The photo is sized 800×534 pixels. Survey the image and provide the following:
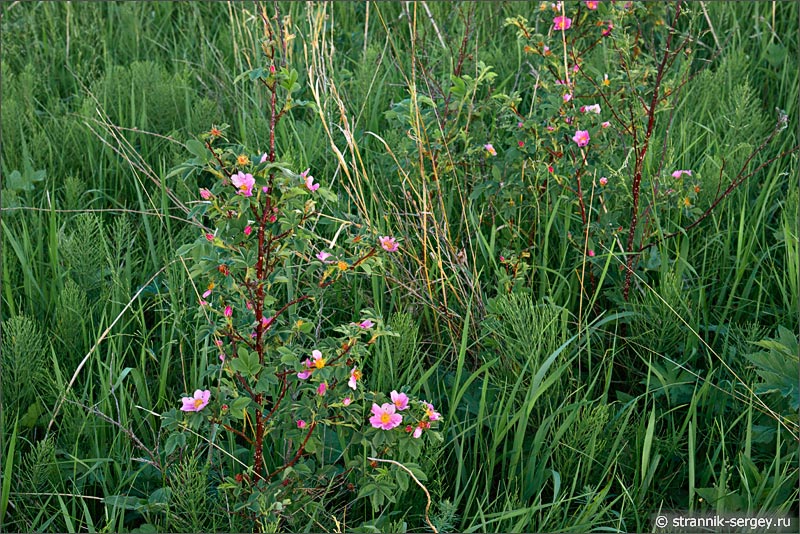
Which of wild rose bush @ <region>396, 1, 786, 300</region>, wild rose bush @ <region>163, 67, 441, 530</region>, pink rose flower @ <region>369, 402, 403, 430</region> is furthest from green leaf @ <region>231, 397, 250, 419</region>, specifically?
wild rose bush @ <region>396, 1, 786, 300</region>

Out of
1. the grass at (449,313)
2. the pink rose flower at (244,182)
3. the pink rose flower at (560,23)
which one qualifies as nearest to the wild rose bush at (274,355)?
the pink rose flower at (244,182)

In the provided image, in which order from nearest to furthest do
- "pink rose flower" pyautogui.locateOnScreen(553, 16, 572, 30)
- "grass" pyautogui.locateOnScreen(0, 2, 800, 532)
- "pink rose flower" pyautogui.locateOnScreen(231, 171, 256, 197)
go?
"pink rose flower" pyautogui.locateOnScreen(231, 171, 256, 197), "grass" pyautogui.locateOnScreen(0, 2, 800, 532), "pink rose flower" pyautogui.locateOnScreen(553, 16, 572, 30)

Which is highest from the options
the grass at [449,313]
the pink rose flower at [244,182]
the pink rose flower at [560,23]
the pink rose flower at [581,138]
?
the pink rose flower at [560,23]

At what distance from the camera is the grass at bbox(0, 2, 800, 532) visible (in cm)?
168

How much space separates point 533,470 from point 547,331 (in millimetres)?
343

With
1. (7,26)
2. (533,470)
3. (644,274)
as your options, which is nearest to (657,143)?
(644,274)

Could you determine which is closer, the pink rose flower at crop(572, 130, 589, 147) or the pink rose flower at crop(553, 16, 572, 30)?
the pink rose flower at crop(572, 130, 589, 147)

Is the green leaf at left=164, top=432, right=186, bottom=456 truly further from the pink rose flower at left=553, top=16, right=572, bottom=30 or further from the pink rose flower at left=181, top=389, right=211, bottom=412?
the pink rose flower at left=553, top=16, right=572, bottom=30

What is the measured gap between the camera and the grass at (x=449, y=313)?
1.68 metres

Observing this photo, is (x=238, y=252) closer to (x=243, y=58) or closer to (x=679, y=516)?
(x=679, y=516)

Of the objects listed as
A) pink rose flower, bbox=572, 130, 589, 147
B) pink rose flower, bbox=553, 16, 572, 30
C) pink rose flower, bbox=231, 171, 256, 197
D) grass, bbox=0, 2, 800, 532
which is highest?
pink rose flower, bbox=553, 16, 572, 30

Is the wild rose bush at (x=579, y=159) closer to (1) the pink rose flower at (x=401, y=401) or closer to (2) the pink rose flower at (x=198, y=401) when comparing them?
(1) the pink rose flower at (x=401, y=401)

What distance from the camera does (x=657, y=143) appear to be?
103 inches

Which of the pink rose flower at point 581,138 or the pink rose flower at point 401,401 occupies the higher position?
the pink rose flower at point 581,138
